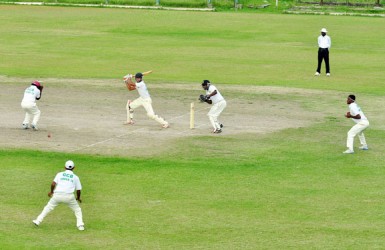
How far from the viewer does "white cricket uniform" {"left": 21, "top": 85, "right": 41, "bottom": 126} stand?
108 ft

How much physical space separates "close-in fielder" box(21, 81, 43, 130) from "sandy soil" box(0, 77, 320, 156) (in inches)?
13.9

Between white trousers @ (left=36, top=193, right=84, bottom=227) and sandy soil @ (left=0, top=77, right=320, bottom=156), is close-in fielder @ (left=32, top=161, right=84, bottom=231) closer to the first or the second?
white trousers @ (left=36, top=193, right=84, bottom=227)

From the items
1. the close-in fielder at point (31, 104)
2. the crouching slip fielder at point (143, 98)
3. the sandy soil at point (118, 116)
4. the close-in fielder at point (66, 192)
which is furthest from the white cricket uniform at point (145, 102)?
the close-in fielder at point (66, 192)

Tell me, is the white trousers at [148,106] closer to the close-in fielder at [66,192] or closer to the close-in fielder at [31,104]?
the close-in fielder at [31,104]

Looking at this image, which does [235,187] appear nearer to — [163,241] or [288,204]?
[288,204]

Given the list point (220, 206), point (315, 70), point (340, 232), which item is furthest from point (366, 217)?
point (315, 70)

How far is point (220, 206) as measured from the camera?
23.9 m

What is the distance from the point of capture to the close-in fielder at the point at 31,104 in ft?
108

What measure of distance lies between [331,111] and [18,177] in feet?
52.7

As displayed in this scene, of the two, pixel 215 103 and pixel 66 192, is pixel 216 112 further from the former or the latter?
pixel 66 192

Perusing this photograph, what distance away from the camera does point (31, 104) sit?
32719 mm

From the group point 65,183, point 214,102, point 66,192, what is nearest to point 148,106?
point 214,102

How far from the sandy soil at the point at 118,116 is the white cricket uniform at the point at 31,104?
479 millimetres

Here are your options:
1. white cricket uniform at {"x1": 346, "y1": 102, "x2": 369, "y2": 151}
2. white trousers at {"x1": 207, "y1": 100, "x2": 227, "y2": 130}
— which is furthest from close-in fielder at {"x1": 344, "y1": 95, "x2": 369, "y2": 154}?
white trousers at {"x1": 207, "y1": 100, "x2": 227, "y2": 130}
